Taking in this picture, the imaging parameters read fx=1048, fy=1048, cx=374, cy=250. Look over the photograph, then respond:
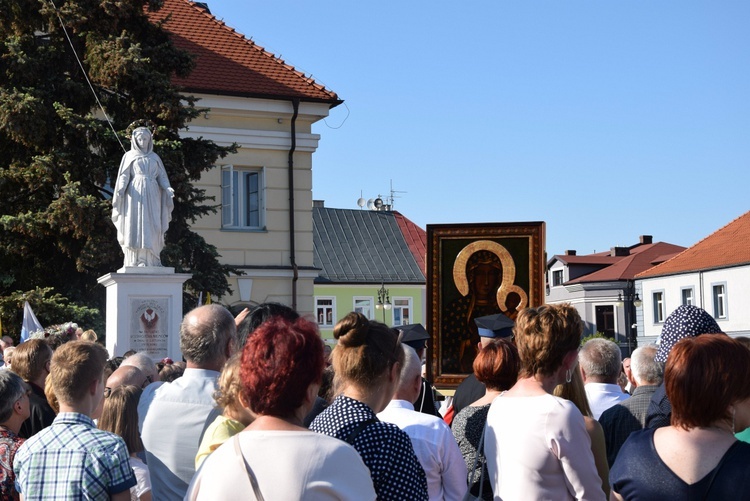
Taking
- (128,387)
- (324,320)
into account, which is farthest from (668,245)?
(128,387)

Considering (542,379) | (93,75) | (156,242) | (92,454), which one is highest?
(93,75)

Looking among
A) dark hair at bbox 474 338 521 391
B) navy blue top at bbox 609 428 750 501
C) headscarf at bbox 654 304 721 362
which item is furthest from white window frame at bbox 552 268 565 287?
navy blue top at bbox 609 428 750 501

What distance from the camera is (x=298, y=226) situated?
83.3 ft

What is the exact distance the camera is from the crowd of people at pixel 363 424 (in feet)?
9.73

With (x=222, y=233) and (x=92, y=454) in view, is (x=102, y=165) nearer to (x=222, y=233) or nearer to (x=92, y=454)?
(x=222, y=233)

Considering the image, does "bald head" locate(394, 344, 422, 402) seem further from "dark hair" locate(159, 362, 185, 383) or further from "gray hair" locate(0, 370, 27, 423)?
"dark hair" locate(159, 362, 185, 383)

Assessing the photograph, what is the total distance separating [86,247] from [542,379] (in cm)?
1515

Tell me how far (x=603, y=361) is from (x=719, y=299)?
5417 cm

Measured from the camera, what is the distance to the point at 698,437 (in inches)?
128

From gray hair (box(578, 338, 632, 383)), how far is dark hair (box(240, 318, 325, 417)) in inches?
148

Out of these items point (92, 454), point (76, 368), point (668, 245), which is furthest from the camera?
point (668, 245)

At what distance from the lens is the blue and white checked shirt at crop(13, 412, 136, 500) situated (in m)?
4.08

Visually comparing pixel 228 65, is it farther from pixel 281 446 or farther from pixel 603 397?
pixel 281 446

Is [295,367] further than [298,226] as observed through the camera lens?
No
